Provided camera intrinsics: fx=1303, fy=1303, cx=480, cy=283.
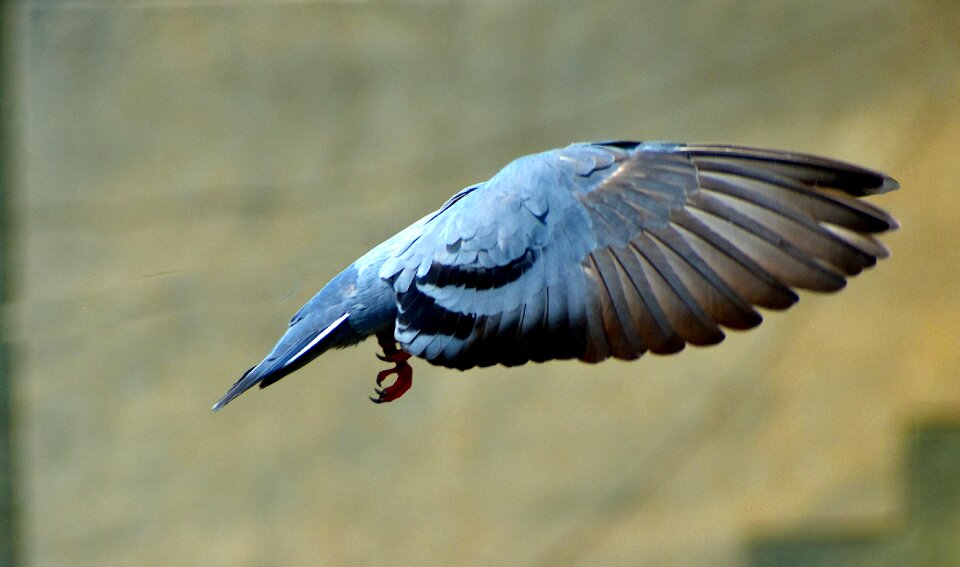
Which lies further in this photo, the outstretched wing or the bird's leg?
the bird's leg

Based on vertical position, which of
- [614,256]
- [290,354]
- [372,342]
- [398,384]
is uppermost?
[614,256]

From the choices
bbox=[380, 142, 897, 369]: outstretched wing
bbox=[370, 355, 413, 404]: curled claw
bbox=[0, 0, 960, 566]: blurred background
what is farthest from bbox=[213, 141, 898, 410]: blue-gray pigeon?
bbox=[0, 0, 960, 566]: blurred background

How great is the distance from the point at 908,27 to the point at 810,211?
2302mm

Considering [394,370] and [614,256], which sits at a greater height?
[614,256]

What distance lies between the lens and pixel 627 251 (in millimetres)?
1980

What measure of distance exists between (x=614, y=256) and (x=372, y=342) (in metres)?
2.19

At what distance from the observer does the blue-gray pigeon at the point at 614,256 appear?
1871 millimetres

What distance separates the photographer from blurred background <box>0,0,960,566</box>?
13.0 ft

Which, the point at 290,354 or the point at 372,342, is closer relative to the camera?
the point at 290,354

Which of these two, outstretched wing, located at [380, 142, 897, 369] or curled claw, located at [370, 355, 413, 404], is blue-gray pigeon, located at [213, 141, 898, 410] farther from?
curled claw, located at [370, 355, 413, 404]

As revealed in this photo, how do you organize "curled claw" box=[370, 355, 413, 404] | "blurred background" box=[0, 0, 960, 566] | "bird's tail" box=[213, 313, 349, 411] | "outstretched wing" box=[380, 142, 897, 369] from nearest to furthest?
"outstretched wing" box=[380, 142, 897, 369] < "bird's tail" box=[213, 313, 349, 411] < "curled claw" box=[370, 355, 413, 404] < "blurred background" box=[0, 0, 960, 566]

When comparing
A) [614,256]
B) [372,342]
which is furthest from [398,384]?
[372,342]

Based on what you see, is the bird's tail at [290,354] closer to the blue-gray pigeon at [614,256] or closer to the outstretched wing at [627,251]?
the blue-gray pigeon at [614,256]

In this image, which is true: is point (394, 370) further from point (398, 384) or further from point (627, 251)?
point (627, 251)
